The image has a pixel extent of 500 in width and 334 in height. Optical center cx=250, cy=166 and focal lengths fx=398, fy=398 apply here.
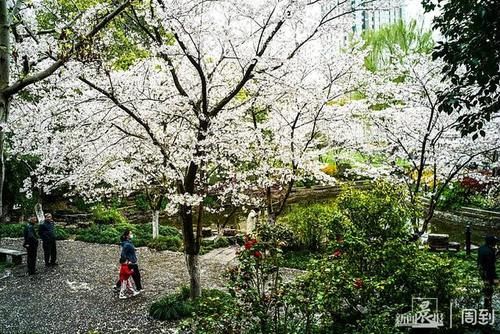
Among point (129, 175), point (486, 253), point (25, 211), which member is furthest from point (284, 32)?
point (25, 211)

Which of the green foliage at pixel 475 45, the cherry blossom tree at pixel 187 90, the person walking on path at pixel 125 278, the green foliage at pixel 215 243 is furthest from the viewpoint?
the green foliage at pixel 215 243

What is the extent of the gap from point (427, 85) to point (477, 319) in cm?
612

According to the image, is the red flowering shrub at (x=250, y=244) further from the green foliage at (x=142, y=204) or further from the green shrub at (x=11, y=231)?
the green foliage at (x=142, y=204)

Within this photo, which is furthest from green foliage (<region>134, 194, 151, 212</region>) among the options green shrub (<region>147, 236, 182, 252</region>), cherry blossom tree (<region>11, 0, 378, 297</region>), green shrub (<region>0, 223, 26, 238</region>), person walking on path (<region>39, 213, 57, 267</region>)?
cherry blossom tree (<region>11, 0, 378, 297</region>)

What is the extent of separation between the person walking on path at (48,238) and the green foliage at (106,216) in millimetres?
5363

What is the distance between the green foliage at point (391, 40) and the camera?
925 inches

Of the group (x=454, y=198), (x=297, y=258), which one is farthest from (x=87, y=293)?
(x=454, y=198)

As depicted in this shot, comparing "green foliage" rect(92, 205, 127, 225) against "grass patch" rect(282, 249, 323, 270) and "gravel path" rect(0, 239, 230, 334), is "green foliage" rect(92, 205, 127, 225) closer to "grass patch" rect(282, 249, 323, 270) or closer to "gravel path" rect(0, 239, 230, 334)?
"gravel path" rect(0, 239, 230, 334)

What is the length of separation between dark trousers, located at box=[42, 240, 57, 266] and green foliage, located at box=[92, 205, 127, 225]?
5.39m

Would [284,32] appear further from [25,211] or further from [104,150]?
[25,211]

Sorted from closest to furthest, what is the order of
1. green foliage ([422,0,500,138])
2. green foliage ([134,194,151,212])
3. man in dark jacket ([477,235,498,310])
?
green foliage ([422,0,500,138]) < man in dark jacket ([477,235,498,310]) < green foliage ([134,194,151,212])

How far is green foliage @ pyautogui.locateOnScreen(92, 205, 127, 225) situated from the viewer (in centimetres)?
1542

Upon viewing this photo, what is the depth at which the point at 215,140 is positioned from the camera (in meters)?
6.57

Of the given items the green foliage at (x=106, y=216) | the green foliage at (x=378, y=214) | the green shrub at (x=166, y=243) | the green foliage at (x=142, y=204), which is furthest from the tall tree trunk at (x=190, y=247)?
the green foliage at (x=142, y=204)
